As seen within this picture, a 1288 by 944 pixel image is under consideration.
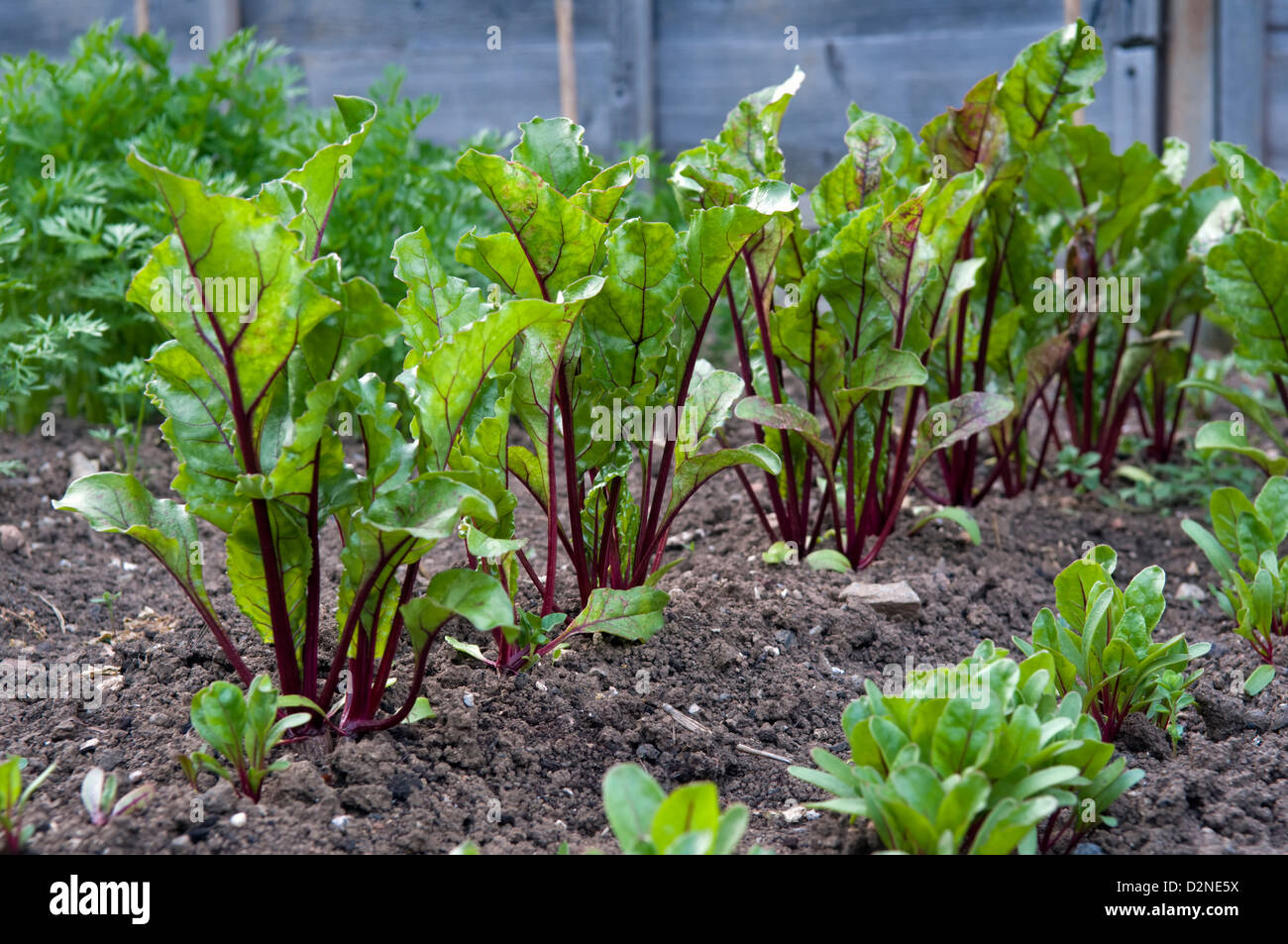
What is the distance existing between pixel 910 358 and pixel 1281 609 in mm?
885

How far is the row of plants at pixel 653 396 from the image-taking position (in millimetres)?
1431

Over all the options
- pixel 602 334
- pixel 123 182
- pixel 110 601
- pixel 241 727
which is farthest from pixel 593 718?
pixel 123 182

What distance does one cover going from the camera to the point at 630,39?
514 cm

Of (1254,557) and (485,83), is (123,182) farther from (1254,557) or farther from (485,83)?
(1254,557)

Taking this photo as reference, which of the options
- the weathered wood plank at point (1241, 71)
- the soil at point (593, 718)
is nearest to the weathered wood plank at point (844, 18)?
the weathered wood plank at point (1241, 71)

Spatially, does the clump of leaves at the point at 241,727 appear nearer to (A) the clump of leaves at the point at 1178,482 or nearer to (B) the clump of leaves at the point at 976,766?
(B) the clump of leaves at the point at 976,766

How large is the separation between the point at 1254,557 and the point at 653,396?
1.27 meters

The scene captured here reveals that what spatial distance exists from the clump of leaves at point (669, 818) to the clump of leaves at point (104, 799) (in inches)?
28.0

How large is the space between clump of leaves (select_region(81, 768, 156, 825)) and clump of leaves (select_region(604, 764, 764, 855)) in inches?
28.0

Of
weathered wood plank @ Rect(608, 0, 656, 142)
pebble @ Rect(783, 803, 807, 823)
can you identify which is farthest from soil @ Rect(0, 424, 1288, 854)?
weathered wood plank @ Rect(608, 0, 656, 142)

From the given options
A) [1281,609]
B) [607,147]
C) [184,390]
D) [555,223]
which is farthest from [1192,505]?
[607,147]

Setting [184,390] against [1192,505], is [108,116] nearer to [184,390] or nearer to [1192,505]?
[184,390]

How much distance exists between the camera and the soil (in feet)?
4.96

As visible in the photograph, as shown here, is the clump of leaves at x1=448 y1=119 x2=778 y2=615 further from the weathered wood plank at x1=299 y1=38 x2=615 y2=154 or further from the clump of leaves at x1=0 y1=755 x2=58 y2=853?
the weathered wood plank at x1=299 y1=38 x2=615 y2=154
